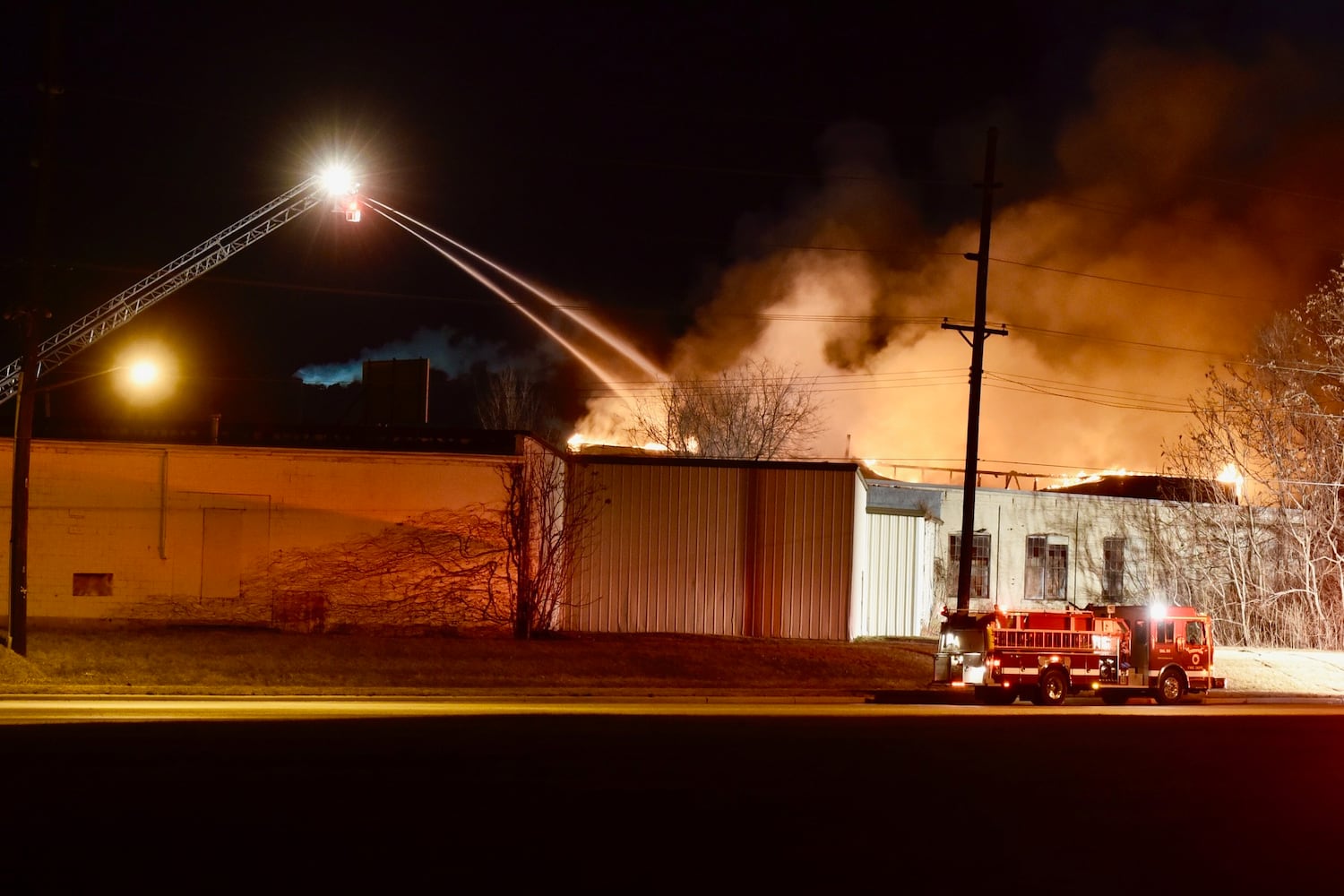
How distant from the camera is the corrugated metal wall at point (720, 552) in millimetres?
32219

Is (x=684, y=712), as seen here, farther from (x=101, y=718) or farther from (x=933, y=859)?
(x=933, y=859)

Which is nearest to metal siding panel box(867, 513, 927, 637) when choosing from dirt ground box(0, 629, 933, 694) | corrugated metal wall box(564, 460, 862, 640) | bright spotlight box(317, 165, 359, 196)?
corrugated metal wall box(564, 460, 862, 640)

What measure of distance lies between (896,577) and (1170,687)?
37.3 ft

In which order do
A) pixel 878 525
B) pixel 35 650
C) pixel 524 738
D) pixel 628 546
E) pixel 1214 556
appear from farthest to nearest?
pixel 1214 556, pixel 878 525, pixel 628 546, pixel 35 650, pixel 524 738

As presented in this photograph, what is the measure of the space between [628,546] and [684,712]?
1307 centimetres

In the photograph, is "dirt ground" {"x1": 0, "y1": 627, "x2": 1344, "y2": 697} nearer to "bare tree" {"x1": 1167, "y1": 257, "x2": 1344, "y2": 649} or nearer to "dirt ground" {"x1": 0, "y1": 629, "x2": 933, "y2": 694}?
"dirt ground" {"x1": 0, "y1": 629, "x2": 933, "y2": 694}

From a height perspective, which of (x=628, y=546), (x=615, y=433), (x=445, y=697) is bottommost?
(x=445, y=697)

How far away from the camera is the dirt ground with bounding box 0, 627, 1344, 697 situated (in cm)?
2217

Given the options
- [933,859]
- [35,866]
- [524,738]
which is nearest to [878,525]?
[524,738]

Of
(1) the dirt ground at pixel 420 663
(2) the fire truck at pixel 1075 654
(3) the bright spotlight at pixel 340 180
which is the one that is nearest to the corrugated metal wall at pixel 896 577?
(1) the dirt ground at pixel 420 663

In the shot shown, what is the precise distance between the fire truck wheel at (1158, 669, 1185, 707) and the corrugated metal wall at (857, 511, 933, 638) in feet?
33.1

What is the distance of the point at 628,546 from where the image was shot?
3250 cm

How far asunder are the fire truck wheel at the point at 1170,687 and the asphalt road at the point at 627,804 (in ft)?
31.6

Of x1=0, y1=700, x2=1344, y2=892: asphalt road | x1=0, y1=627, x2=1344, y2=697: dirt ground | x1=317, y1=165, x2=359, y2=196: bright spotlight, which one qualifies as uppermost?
x1=317, y1=165, x2=359, y2=196: bright spotlight
